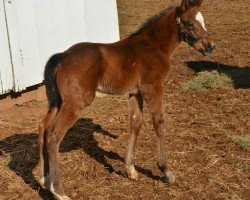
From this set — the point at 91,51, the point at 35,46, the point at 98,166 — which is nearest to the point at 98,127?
the point at 98,166

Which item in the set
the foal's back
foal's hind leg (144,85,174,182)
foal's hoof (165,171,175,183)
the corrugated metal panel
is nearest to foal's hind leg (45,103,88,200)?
the foal's back

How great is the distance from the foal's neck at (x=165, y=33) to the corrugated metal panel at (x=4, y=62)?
2.67 m

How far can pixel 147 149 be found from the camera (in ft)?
19.4

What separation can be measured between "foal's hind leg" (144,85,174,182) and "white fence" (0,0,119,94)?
2.85 m

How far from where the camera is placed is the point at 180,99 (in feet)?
25.7

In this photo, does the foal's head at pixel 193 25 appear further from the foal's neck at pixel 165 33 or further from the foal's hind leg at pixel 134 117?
the foal's hind leg at pixel 134 117

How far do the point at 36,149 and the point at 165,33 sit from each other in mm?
2387

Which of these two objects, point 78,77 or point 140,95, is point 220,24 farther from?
point 78,77

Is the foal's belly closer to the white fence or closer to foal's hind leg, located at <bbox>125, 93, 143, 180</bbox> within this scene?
foal's hind leg, located at <bbox>125, 93, 143, 180</bbox>

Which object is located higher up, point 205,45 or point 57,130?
point 205,45

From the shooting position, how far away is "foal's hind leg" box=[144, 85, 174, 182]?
192 inches

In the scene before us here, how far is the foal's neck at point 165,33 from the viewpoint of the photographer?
509 cm

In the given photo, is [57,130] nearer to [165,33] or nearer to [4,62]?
[165,33]

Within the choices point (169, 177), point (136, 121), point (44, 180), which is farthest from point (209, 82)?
point (44, 180)
